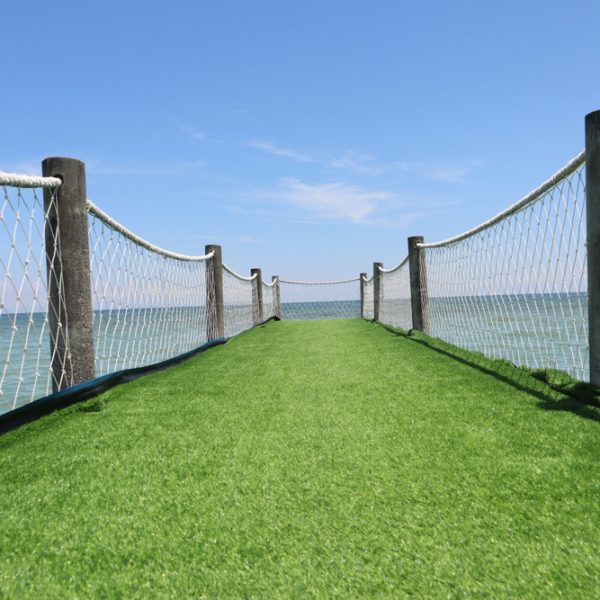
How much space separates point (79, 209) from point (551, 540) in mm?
3032

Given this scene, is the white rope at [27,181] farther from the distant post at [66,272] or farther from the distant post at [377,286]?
the distant post at [377,286]

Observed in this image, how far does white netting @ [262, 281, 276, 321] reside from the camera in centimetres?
1230

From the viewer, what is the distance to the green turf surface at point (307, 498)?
1206mm

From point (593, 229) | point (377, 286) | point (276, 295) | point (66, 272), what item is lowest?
point (276, 295)

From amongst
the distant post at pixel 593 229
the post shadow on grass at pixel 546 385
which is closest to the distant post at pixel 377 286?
the post shadow on grass at pixel 546 385

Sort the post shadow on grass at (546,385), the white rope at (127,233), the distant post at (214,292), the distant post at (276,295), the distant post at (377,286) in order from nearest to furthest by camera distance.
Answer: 1. the post shadow on grass at (546,385)
2. the white rope at (127,233)
3. the distant post at (214,292)
4. the distant post at (377,286)
5. the distant post at (276,295)

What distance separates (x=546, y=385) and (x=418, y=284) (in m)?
4.11

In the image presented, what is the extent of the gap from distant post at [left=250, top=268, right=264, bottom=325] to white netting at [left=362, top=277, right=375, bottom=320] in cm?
321

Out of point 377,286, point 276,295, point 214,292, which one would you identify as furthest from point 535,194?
point 276,295

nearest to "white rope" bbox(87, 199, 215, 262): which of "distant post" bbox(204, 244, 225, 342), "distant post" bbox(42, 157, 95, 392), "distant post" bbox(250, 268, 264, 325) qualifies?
"distant post" bbox(42, 157, 95, 392)

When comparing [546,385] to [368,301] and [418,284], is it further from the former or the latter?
[368,301]

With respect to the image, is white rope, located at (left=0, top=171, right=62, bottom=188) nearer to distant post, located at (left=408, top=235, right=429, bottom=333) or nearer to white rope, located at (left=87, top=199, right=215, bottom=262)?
white rope, located at (left=87, top=199, right=215, bottom=262)

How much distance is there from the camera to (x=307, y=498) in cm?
159

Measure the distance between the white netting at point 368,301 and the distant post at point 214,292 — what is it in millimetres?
6597
